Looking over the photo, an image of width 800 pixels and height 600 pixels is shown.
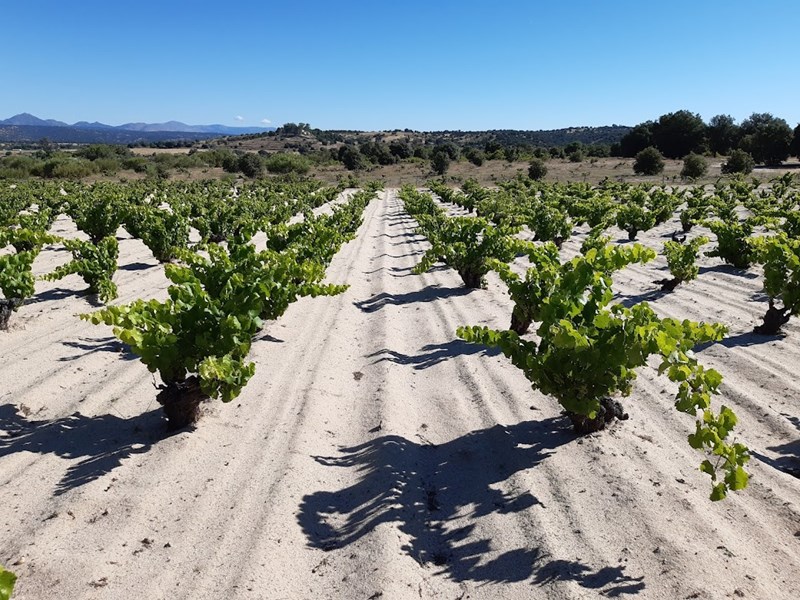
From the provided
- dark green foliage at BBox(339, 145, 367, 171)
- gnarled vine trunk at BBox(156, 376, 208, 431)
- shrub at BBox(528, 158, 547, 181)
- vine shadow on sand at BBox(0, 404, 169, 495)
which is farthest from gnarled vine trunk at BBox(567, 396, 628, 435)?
dark green foliage at BBox(339, 145, 367, 171)

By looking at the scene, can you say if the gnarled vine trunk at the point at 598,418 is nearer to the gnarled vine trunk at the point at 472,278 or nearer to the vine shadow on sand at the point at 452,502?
the vine shadow on sand at the point at 452,502

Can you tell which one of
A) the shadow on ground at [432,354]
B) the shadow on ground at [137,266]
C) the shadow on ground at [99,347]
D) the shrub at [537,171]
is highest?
the shrub at [537,171]

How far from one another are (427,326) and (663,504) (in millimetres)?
4898

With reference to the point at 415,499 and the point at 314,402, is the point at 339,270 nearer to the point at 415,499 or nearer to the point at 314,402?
the point at 314,402

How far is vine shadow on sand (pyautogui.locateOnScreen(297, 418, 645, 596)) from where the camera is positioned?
9.90 feet

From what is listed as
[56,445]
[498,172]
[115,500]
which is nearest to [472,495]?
[115,500]

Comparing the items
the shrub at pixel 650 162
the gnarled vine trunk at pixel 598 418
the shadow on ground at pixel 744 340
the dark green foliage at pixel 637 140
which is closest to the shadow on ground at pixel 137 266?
the gnarled vine trunk at pixel 598 418

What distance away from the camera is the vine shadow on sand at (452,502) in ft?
9.90

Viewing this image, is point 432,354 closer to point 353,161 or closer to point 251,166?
point 251,166

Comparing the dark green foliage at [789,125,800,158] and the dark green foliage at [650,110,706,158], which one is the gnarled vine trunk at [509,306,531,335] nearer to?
the dark green foliage at [789,125,800,158]

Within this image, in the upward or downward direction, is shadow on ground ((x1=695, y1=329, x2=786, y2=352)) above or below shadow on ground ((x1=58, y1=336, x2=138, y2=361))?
above

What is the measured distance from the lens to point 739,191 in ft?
81.9

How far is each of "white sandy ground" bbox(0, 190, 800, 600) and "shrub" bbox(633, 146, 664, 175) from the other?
46145 millimetres

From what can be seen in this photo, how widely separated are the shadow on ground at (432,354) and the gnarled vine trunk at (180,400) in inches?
98.9
